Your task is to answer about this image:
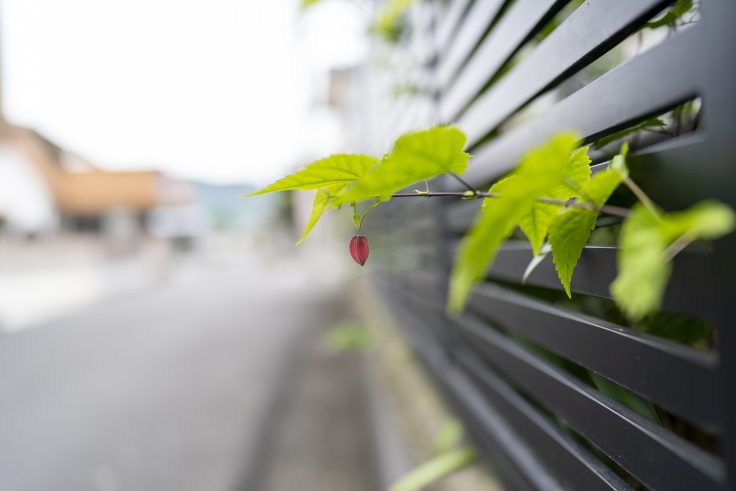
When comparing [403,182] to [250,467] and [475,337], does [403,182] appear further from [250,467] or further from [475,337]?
[250,467]

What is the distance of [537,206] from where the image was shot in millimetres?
376

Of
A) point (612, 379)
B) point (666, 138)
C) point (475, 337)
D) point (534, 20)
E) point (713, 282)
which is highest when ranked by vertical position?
point (534, 20)

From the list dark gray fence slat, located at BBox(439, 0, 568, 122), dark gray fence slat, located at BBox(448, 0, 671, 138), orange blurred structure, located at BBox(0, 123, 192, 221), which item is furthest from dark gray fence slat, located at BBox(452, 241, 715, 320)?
orange blurred structure, located at BBox(0, 123, 192, 221)

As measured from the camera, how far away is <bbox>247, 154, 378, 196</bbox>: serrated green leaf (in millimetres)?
348

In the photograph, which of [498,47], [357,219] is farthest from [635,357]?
[498,47]

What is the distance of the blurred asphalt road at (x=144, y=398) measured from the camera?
75.2 inches

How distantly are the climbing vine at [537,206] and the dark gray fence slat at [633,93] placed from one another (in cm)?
7

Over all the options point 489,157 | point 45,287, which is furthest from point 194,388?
point 45,287

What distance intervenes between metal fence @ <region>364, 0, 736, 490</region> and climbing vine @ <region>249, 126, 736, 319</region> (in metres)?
0.06

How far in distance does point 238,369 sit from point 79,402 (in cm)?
98

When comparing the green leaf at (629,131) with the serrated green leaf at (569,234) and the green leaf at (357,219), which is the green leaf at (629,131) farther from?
the green leaf at (357,219)

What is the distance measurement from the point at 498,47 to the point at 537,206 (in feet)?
1.95

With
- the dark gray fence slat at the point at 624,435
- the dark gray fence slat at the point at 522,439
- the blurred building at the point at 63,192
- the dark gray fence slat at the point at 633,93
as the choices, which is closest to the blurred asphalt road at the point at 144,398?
the dark gray fence slat at the point at 522,439

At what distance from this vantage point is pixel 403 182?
11.8 inches
